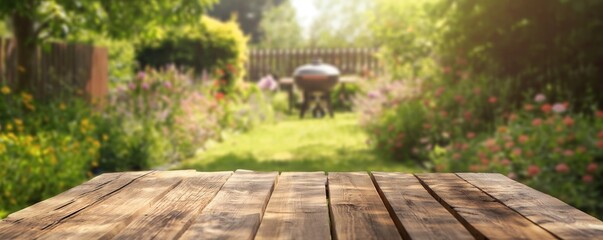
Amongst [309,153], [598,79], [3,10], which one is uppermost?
[3,10]

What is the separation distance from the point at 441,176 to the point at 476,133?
5747 millimetres

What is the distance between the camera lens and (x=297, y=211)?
7.72 feet

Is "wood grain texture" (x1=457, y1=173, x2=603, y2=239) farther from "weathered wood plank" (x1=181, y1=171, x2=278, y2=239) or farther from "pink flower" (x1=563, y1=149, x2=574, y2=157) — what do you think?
"pink flower" (x1=563, y1=149, x2=574, y2=157)

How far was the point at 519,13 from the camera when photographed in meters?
8.95

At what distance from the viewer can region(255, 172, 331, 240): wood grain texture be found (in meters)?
2.04

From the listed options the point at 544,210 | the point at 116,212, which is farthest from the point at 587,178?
the point at 116,212

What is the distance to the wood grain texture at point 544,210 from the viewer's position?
6.91ft

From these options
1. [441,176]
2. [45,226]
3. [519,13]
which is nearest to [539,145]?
[519,13]

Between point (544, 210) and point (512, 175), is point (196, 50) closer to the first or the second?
point (512, 175)

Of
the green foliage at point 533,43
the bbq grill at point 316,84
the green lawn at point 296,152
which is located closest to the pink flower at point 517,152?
the green lawn at point 296,152

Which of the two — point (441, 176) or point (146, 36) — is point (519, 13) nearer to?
point (146, 36)

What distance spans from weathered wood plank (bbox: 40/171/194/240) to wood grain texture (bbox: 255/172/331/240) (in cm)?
41

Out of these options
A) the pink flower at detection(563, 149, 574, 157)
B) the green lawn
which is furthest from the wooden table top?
the green lawn

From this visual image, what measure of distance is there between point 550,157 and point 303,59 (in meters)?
18.8
